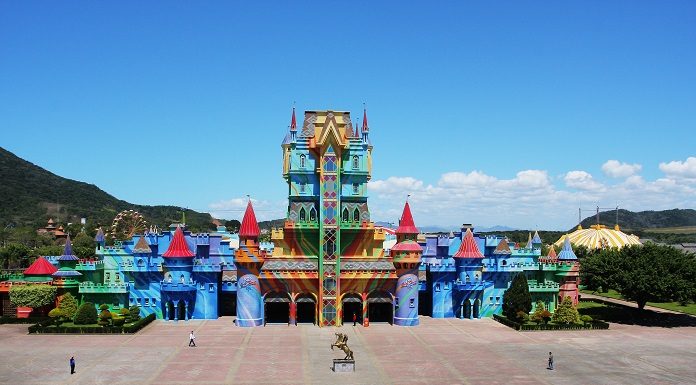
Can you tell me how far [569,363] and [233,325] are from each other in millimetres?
32916

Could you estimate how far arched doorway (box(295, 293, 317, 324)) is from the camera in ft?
221

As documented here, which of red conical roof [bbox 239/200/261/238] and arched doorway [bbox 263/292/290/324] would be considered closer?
red conical roof [bbox 239/200/261/238]

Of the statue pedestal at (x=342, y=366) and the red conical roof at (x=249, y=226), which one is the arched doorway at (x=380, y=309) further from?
Result: the statue pedestal at (x=342, y=366)

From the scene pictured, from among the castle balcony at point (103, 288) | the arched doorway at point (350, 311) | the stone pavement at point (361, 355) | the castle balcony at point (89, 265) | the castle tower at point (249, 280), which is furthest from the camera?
the castle balcony at point (89, 265)

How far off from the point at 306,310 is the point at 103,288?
71.3ft

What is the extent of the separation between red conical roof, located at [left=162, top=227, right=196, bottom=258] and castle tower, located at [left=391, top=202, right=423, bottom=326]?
21310 mm

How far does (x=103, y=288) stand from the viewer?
6944 cm

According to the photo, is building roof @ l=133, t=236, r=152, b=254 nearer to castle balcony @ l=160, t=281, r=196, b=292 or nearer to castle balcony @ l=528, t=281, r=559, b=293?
castle balcony @ l=160, t=281, r=196, b=292

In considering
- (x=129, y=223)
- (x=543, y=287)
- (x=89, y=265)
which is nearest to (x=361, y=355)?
(x=543, y=287)

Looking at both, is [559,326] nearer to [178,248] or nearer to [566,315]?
[566,315]

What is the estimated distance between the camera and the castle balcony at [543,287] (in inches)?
2899

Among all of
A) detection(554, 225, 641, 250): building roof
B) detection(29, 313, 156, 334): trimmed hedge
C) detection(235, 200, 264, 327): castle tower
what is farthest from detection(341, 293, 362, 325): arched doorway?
detection(554, 225, 641, 250): building roof

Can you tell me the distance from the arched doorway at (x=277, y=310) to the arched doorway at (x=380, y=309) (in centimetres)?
877

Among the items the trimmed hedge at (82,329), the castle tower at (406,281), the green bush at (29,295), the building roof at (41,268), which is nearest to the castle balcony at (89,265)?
the building roof at (41,268)
